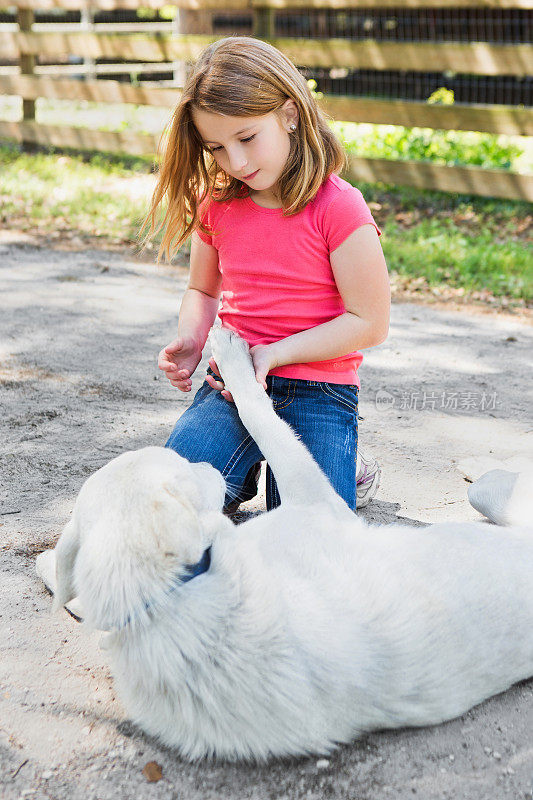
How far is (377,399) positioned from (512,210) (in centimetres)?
429

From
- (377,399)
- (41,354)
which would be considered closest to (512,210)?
(377,399)

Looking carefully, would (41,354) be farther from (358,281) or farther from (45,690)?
(45,690)

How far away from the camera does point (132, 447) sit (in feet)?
11.7

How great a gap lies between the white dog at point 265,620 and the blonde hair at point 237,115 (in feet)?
3.91

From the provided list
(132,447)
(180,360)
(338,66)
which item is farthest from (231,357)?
(338,66)

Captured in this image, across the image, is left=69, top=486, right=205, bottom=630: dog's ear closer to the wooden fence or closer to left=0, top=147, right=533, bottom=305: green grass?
left=0, top=147, right=533, bottom=305: green grass

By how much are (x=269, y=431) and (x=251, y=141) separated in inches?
37.7

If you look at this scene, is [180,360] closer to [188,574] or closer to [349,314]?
[349,314]

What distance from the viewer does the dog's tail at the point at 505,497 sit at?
2.78 meters

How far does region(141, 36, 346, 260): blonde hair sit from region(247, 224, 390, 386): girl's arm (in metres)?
0.24

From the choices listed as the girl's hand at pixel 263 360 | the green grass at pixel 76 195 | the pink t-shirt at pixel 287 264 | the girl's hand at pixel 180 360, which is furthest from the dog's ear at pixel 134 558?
the green grass at pixel 76 195

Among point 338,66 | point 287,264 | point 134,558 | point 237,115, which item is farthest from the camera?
point 338,66

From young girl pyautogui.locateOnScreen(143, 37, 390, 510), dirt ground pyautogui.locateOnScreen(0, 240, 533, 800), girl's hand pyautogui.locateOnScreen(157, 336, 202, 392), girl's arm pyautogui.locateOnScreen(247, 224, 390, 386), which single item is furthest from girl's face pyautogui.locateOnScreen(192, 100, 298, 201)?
dirt ground pyautogui.locateOnScreen(0, 240, 533, 800)

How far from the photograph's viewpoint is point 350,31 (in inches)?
647
